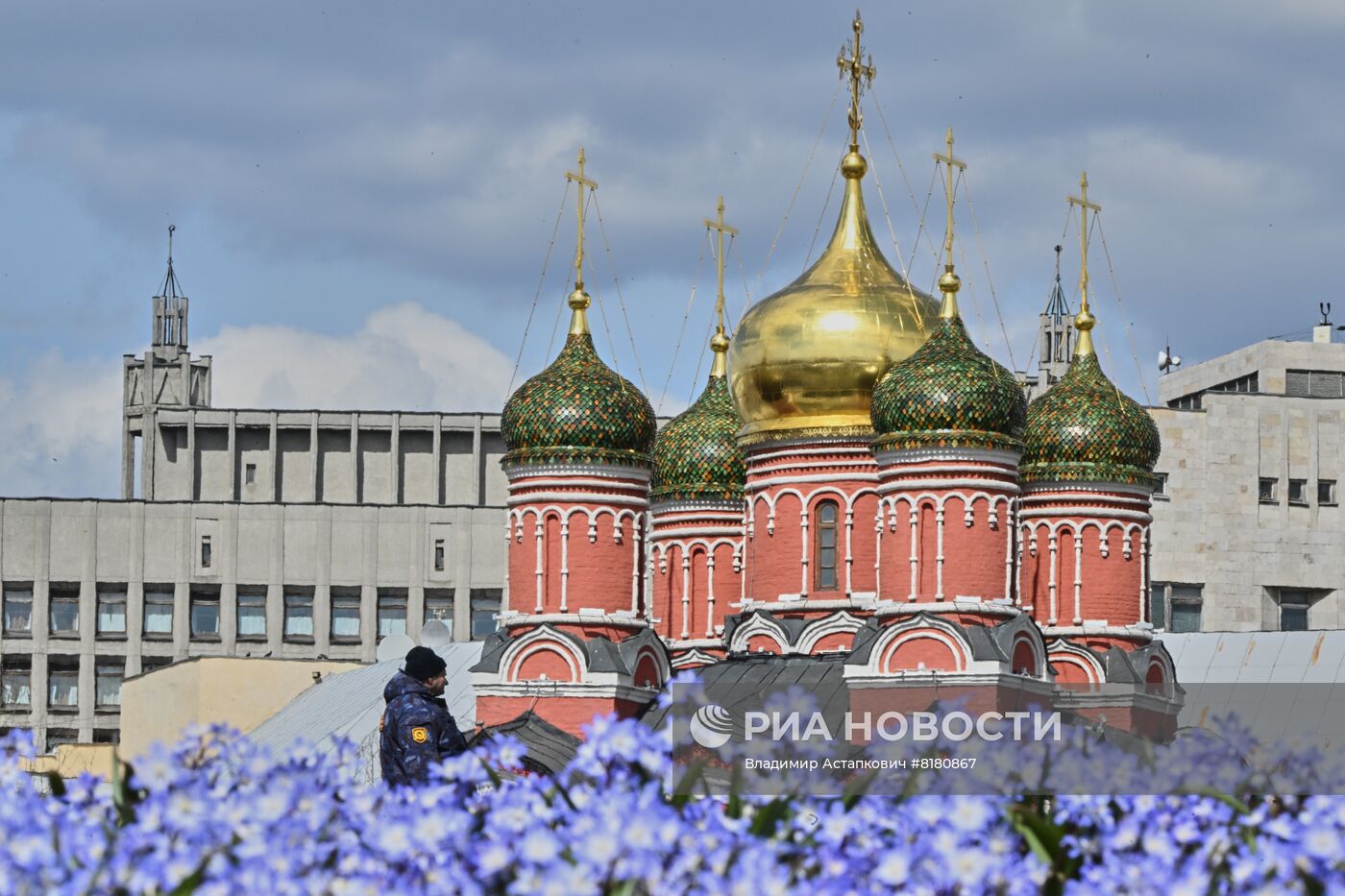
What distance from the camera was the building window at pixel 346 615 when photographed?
6262 centimetres

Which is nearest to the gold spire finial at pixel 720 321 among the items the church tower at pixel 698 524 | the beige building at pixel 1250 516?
the church tower at pixel 698 524

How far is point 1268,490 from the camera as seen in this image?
58.0 metres

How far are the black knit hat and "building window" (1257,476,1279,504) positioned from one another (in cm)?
4824

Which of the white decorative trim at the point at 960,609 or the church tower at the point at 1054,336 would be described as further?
the church tower at the point at 1054,336

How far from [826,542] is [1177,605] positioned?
95.0 ft

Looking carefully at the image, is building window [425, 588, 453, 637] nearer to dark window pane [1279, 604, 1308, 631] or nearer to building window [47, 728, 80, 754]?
building window [47, 728, 80, 754]

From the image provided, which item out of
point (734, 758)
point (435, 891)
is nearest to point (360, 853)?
point (435, 891)

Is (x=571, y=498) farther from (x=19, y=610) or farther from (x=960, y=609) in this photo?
(x=19, y=610)

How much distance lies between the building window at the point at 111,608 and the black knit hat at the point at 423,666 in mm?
51306

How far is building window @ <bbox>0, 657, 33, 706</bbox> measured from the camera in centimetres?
6144

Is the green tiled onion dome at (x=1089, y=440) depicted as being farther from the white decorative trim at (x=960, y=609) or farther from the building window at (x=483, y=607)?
the building window at (x=483, y=607)

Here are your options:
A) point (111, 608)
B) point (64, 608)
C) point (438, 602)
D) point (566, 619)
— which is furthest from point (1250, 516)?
point (566, 619)

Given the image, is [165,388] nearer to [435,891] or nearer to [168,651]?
[168,651]

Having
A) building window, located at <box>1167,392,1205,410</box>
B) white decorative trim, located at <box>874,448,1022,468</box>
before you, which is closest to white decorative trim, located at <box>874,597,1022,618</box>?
white decorative trim, located at <box>874,448,1022,468</box>
